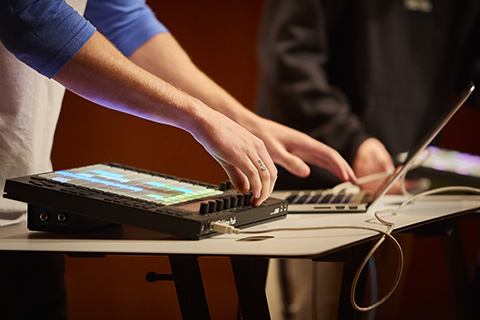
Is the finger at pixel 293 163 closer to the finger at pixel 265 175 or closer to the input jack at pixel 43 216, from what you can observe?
the finger at pixel 265 175

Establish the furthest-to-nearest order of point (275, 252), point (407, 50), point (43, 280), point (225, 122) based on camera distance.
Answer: point (407, 50) < point (43, 280) < point (225, 122) < point (275, 252)

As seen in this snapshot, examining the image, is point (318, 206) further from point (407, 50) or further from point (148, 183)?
point (407, 50)

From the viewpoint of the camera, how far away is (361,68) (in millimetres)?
2256

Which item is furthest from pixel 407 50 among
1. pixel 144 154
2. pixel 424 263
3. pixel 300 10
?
pixel 424 263

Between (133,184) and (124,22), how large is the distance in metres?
0.44

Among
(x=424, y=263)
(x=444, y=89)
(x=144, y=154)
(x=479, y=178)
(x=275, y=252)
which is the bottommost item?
(x=424, y=263)

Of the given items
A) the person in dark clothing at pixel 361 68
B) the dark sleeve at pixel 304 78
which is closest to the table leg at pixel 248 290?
the person in dark clothing at pixel 361 68

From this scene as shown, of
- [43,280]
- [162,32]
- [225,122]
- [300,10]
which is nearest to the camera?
[225,122]

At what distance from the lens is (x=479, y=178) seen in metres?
1.50

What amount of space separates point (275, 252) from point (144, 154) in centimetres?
206

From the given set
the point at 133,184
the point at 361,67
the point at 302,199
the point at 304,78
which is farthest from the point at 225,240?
the point at 361,67

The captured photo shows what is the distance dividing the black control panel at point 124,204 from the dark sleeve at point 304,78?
1.11 metres

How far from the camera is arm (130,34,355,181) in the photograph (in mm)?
1199

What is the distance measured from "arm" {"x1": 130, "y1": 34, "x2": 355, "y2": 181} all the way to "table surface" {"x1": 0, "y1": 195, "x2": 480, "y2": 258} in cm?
15
